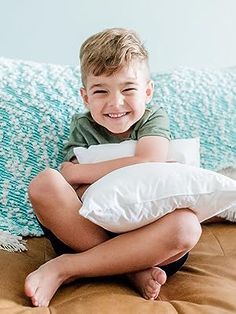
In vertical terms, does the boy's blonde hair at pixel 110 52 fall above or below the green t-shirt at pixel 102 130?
above

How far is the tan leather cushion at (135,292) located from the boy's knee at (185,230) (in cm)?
9

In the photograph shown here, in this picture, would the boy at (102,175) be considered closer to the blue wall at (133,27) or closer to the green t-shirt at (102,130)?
the green t-shirt at (102,130)

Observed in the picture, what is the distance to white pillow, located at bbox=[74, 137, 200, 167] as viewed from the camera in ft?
5.31

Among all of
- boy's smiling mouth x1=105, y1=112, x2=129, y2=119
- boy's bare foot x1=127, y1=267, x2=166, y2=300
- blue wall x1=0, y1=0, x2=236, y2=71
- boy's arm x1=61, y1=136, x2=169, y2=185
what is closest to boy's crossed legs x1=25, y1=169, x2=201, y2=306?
boy's bare foot x1=127, y1=267, x2=166, y2=300

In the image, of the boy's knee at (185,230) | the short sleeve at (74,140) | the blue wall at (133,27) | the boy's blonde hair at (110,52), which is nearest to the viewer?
the boy's knee at (185,230)

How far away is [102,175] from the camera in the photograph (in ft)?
5.20

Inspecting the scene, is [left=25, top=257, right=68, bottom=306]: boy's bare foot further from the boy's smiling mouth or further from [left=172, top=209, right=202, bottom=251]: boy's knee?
the boy's smiling mouth

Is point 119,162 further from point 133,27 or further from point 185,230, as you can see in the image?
point 133,27

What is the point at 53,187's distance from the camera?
57.3 inches

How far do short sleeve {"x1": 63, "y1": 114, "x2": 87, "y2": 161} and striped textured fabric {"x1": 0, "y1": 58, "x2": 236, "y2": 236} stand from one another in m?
0.08

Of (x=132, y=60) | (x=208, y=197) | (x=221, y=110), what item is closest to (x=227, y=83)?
(x=221, y=110)

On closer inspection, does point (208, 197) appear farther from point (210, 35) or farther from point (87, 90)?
point (210, 35)

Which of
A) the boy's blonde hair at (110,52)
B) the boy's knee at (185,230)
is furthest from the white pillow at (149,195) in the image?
the boy's blonde hair at (110,52)

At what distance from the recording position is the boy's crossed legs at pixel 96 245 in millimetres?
1387
